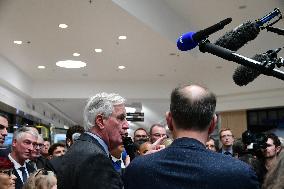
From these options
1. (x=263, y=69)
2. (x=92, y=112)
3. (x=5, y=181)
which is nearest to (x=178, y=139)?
(x=263, y=69)

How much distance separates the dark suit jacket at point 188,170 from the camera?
146cm

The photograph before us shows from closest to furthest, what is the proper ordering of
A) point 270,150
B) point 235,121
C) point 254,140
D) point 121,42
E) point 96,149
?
point 96,149 → point 254,140 → point 270,150 → point 121,42 → point 235,121

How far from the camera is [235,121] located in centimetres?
1475

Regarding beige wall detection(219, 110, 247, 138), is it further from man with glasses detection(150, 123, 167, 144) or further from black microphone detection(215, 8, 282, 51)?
black microphone detection(215, 8, 282, 51)

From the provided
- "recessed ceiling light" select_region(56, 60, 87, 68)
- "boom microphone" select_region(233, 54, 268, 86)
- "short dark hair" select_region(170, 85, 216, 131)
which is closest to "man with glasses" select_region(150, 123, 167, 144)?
"boom microphone" select_region(233, 54, 268, 86)

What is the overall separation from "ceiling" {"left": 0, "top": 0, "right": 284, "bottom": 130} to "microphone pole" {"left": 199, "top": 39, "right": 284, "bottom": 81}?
560 cm

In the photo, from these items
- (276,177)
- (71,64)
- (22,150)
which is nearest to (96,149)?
(276,177)

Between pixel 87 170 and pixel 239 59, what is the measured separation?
0.90m

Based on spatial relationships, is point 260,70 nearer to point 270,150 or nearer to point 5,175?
point 5,175

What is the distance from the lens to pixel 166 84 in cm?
1370

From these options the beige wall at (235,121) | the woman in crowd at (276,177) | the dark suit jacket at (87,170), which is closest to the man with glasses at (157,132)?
the dark suit jacket at (87,170)

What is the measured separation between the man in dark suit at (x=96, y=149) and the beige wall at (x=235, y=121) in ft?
41.3

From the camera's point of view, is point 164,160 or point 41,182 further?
point 41,182

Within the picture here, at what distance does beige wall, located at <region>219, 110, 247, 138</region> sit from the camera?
574 inches
